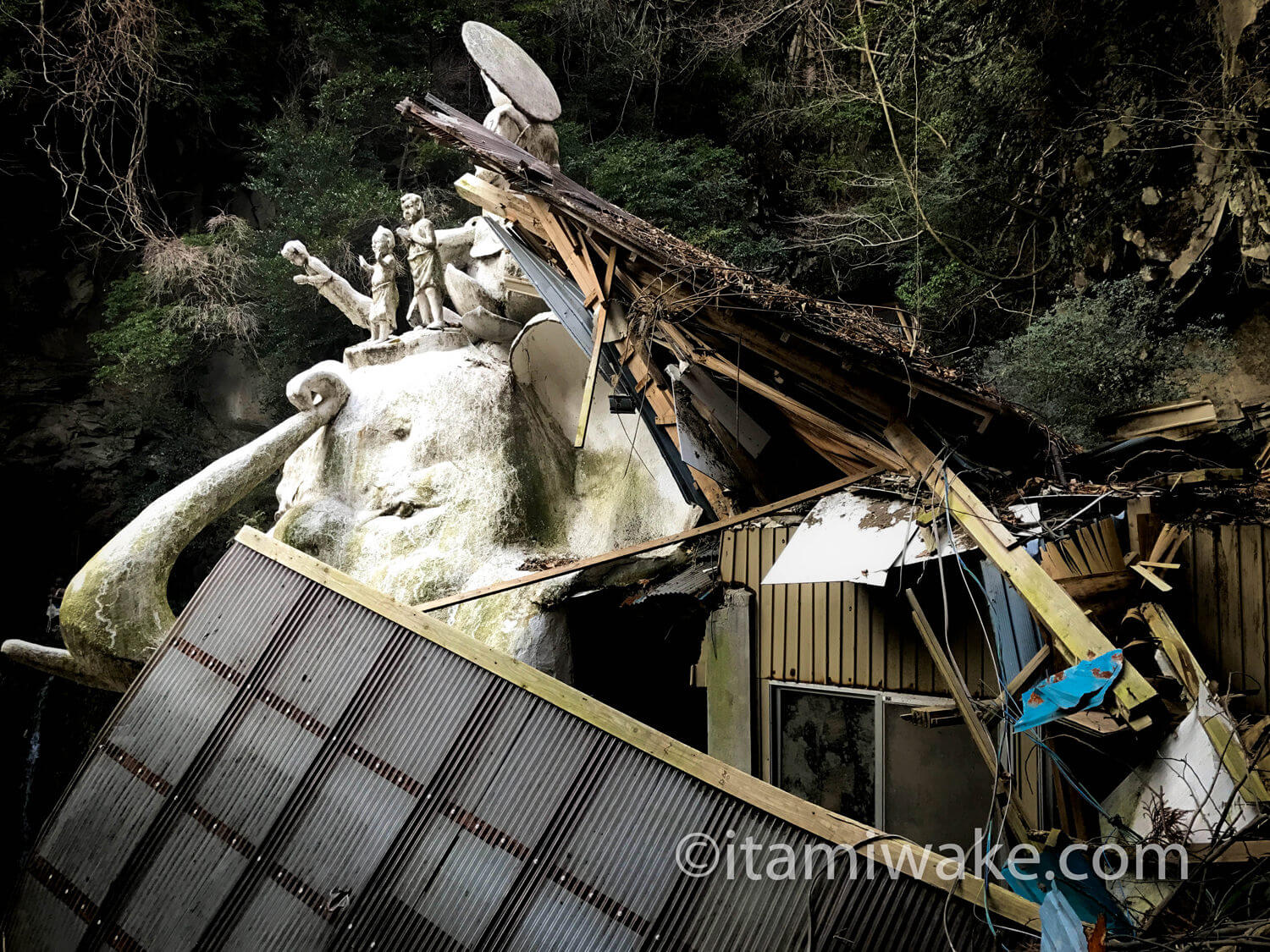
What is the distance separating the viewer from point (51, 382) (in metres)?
19.5

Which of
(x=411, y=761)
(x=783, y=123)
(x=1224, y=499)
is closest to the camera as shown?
(x=411, y=761)

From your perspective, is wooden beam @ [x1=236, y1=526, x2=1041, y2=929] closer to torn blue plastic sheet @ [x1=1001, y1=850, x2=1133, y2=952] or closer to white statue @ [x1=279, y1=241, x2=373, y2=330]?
torn blue plastic sheet @ [x1=1001, y1=850, x2=1133, y2=952]

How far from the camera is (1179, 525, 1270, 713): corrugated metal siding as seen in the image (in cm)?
487

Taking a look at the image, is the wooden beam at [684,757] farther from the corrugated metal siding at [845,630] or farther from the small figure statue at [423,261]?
the small figure statue at [423,261]

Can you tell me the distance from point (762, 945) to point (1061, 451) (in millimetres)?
4670

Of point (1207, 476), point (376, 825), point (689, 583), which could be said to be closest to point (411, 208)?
point (689, 583)

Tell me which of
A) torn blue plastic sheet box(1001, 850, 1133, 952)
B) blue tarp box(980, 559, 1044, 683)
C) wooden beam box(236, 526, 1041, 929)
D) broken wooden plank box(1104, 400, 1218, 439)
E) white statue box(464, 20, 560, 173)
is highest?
white statue box(464, 20, 560, 173)

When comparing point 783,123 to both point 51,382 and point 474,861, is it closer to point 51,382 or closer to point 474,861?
point 474,861

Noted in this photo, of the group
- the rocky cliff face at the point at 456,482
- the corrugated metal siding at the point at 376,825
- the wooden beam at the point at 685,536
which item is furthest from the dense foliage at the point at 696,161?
the corrugated metal siding at the point at 376,825

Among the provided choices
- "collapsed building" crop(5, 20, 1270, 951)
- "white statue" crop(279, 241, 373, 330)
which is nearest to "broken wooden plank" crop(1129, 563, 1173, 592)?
"collapsed building" crop(5, 20, 1270, 951)

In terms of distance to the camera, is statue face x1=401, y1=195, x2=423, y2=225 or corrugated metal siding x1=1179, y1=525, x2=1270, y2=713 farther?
statue face x1=401, y1=195, x2=423, y2=225

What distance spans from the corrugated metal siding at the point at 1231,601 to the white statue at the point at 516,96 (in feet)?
31.9

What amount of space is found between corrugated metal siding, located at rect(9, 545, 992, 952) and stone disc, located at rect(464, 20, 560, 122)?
8290 mm

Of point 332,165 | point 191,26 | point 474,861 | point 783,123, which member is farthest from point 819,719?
point 191,26
